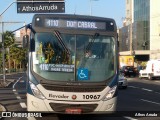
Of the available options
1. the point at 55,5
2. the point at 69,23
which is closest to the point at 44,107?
the point at 69,23

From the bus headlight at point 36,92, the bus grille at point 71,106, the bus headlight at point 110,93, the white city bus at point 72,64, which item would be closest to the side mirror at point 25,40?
the white city bus at point 72,64

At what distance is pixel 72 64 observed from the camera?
12102mm

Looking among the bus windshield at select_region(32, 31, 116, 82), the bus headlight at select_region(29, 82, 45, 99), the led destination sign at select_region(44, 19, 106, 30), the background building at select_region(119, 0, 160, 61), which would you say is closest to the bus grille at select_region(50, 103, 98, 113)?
the bus headlight at select_region(29, 82, 45, 99)

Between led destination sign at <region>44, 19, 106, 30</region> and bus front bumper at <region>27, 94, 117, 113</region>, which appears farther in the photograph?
led destination sign at <region>44, 19, 106, 30</region>

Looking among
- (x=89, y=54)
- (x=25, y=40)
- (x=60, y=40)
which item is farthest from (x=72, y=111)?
(x=25, y=40)

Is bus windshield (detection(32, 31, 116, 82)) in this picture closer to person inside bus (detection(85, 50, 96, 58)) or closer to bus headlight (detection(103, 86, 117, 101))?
person inside bus (detection(85, 50, 96, 58))

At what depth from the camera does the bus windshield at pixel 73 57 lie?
39.6ft

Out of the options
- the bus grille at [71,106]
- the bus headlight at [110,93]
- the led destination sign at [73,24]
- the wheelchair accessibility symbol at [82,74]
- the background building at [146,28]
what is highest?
the background building at [146,28]

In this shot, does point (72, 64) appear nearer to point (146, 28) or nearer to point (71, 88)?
point (71, 88)

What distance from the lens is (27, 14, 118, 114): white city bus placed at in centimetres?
1191

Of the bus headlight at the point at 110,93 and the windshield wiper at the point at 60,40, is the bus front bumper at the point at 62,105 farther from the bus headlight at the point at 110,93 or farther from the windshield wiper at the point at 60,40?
the windshield wiper at the point at 60,40

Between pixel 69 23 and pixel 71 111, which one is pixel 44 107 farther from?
pixel 69 23

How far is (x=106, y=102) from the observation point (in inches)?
476

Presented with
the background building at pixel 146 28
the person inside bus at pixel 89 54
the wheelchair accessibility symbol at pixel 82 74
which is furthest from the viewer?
the background building at pixel 146 28
